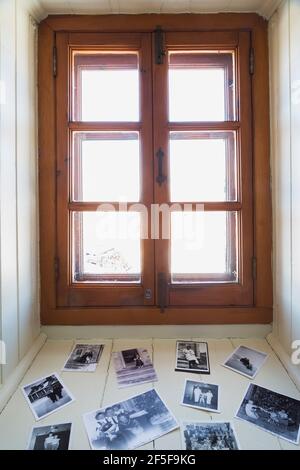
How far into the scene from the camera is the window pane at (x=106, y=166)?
1212 millimetres

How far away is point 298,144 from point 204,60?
1.99 feet

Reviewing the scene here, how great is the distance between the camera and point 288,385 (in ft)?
3.05

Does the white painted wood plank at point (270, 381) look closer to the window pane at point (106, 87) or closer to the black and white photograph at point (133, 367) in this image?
the black and white photograph at point (133, 367)

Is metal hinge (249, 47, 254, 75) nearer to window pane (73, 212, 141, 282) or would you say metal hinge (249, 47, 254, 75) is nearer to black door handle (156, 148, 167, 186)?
black door handle (156, 148, 167, 186)

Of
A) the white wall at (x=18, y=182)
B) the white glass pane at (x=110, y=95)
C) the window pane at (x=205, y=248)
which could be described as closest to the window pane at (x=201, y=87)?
the white glass pane at (x=110, y=95)

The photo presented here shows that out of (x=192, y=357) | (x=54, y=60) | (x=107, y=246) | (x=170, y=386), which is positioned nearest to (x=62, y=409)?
(x=170, y=386)

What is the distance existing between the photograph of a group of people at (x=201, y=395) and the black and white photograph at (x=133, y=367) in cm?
12

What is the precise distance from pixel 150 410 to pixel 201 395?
0.18 metres

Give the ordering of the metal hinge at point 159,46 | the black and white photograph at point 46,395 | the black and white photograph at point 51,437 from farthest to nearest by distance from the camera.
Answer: the metal hinge at point 159,46 → the black and white photograph at point 46,395 → the black and white photograph at point 51,437

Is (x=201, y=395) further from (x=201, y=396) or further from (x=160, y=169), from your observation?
(x=160, y=169)

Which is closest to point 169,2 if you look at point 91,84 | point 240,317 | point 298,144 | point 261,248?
point 91,84

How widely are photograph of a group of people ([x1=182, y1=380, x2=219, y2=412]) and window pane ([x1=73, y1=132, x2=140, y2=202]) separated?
0.77 meters

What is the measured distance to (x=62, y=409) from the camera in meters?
0.85

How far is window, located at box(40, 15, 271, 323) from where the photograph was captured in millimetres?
1175
